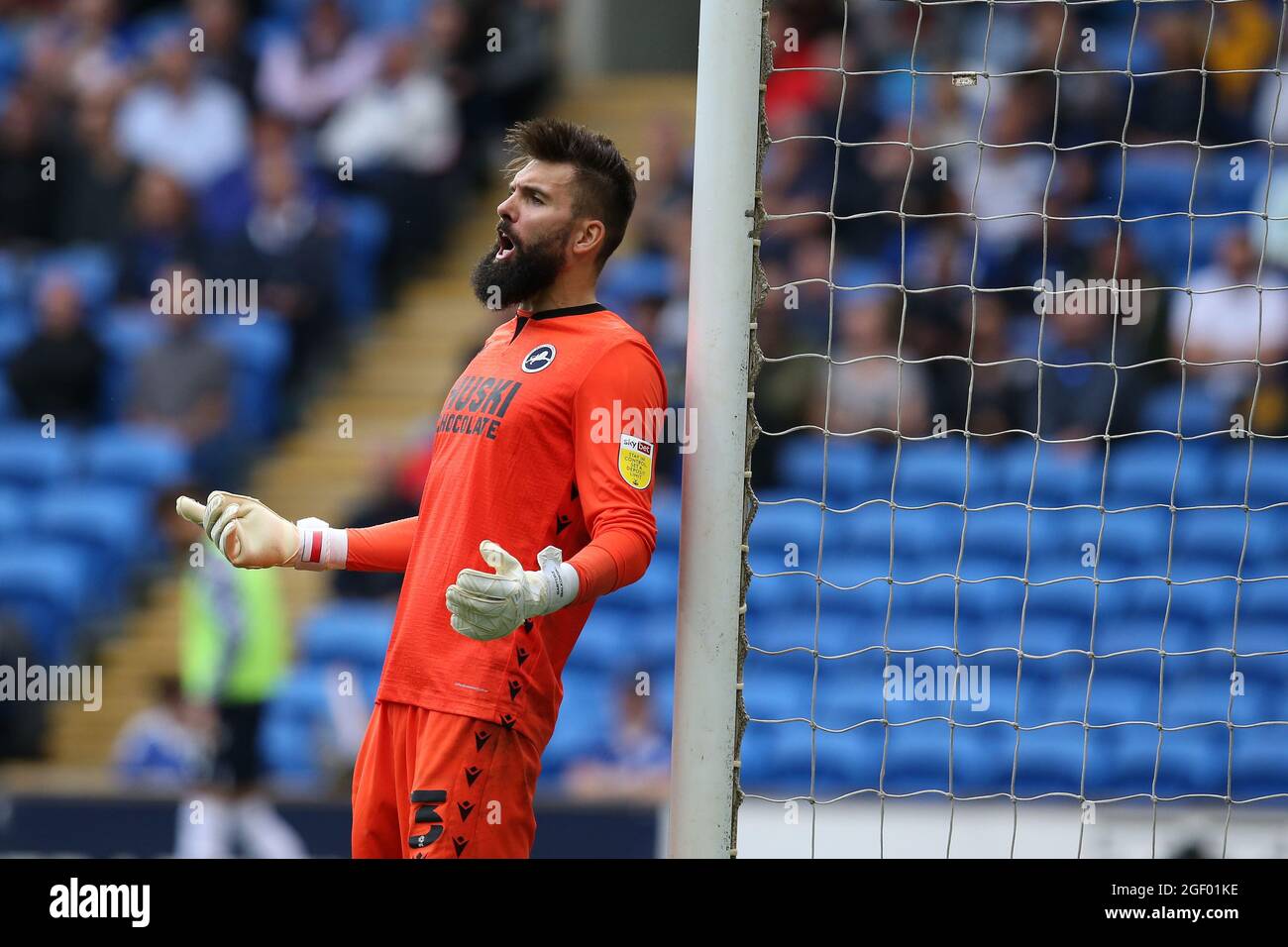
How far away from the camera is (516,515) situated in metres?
3.09

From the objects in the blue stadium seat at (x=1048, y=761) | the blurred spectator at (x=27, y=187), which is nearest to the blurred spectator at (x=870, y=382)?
the blue stadium seat at (x=1048, y=761)

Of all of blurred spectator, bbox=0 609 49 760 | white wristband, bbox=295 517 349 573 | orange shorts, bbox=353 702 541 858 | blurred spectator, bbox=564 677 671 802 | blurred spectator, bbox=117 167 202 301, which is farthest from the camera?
blurred spectator, bbox=117 167 202 301

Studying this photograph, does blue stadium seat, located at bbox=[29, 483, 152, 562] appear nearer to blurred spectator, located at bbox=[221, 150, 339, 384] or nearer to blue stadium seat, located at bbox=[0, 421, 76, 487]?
blue stadium seat, located at bbox=[0, 421, 76, 487]

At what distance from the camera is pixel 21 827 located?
6.72 metres

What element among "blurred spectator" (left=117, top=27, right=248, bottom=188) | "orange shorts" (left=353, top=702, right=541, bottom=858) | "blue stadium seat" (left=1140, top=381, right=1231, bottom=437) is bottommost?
"orange shorts" (left=353, top=702, right=541, bottom=858)

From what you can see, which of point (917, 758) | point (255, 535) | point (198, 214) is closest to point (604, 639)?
point (917, 758)

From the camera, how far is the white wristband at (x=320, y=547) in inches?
131

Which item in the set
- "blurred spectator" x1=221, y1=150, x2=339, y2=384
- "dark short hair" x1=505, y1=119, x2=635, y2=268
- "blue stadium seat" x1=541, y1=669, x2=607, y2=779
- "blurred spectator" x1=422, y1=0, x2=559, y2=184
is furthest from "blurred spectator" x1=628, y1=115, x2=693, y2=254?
"dark short hair" x1=505, y1=119, x2=635, y2=268

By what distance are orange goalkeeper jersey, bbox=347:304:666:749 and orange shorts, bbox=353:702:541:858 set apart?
1.6 inches

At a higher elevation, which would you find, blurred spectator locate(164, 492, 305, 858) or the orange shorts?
the orange shorts

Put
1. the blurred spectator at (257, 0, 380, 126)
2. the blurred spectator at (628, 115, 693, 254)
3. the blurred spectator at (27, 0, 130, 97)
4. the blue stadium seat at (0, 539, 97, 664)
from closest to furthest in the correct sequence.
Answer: the blue stadium seat at (0, 539, 97, 664) < the blurred spectator at (628, 115, 693, 254) < the blurred spectator at (257, 0, 380, 126) < the blurred spectator at (27, 0, 130, 97)

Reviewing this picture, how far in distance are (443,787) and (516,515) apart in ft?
1.71

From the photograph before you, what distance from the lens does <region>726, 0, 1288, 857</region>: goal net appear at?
6520 mm

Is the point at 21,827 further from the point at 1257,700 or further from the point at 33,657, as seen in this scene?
the point at 1257,700
